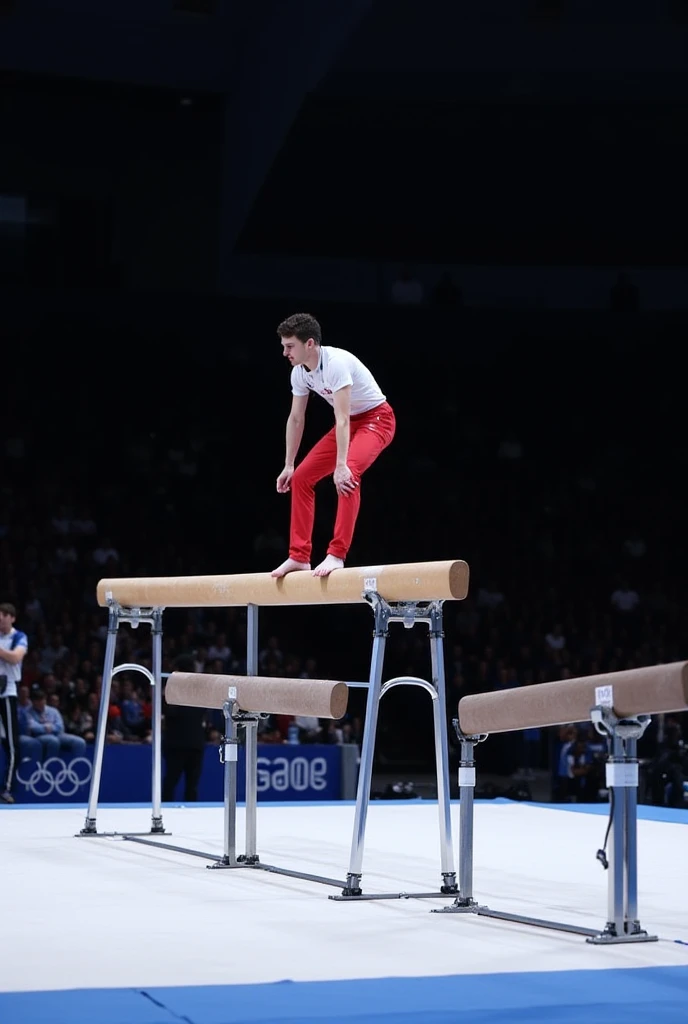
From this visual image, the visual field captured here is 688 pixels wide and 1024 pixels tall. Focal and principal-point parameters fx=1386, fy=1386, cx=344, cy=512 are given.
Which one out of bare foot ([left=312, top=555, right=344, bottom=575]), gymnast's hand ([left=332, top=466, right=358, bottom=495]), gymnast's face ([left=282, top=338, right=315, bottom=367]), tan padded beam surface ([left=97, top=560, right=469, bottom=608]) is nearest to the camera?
tan padded beam surface ([left=97, top=560, right=469, bottom=608])

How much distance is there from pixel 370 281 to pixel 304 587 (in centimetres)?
1658

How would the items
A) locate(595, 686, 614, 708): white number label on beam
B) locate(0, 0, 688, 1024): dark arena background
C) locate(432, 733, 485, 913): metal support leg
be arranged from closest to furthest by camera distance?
locate(595, 686, 614, 708): white number label on beam < locate(432, 733, 485, 913): metal support leg < locate(0, 0, 688, 1024): dark arena background

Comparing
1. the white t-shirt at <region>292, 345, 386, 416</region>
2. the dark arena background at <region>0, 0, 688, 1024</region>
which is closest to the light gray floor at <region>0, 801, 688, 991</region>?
the white t-shirt at <region>292, 345, 386, 416</region>

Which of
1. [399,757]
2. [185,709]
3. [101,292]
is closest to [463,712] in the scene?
[185,709]

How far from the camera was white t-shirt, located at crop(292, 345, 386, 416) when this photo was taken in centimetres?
725

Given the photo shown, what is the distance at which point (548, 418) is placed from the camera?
917 inches

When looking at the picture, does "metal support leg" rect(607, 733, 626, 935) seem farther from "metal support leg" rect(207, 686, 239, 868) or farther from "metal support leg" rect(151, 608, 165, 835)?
"metal support leg" rect(151, 608, 165, 835)

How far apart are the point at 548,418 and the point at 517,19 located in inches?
287

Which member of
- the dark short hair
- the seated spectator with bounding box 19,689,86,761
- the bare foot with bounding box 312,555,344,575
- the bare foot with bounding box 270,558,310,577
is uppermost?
the dark short hair

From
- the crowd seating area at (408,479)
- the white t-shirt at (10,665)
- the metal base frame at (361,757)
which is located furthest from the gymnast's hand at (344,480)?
the crowd seating area at (408,479)

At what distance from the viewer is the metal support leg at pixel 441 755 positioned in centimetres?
623

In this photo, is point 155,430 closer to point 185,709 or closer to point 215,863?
point 185,709

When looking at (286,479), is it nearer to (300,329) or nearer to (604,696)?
(300,329)

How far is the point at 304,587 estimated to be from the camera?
6.94m
